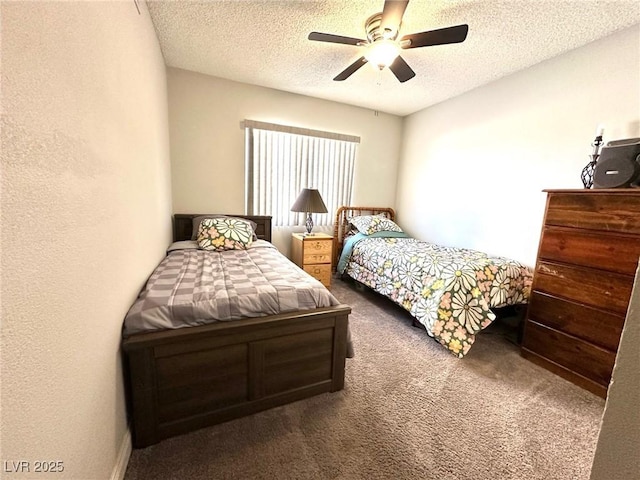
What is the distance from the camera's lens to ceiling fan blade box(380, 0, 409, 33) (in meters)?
1.45

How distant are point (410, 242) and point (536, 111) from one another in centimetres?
180

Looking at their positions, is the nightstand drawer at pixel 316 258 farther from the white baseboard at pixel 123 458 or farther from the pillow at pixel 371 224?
the white baseboard at pixel 123 458

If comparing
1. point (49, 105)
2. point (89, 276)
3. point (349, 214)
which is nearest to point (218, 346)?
point (89, 276)

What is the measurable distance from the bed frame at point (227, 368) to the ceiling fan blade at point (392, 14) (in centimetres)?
178

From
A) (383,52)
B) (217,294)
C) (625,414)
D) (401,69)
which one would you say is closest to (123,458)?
(217,294)

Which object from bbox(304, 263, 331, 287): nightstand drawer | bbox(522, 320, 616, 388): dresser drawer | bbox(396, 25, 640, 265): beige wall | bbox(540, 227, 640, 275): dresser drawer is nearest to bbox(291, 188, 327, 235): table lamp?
bbox(304, 263, 331, 287): nightstand drawer

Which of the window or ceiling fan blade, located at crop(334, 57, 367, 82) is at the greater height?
ceiling fan blade, located at crop(334, 57, 367, 82)

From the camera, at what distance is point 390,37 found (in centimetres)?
179

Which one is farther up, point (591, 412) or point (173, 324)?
point (173, 324)

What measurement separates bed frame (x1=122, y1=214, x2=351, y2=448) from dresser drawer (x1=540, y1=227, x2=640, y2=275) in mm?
1631

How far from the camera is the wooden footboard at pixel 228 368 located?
1.19 m

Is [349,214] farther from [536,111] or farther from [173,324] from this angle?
[173,324]

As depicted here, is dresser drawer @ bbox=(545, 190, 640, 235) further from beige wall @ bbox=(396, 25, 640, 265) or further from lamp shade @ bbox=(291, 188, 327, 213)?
lamp shade @ bbox=(291, 188, 327, 213)

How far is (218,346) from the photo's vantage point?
1.29 metres
